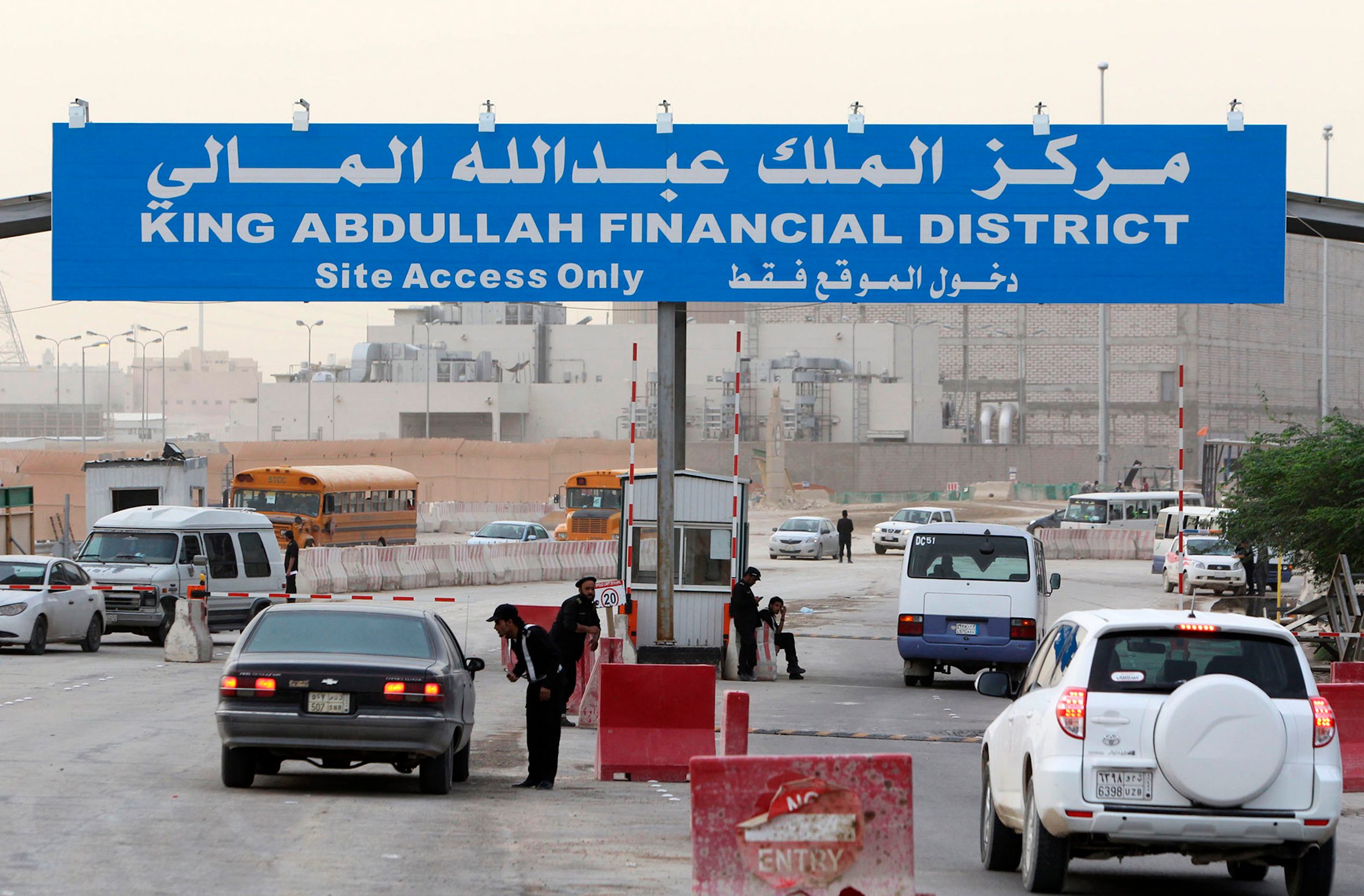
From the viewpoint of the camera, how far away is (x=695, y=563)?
24188 mm

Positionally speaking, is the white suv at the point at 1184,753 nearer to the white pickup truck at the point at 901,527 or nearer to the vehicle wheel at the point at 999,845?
the vehicle wheel at the point at 999,845

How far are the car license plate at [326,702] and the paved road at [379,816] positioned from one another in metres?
0.62

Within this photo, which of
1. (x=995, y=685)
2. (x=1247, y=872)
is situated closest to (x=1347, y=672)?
(x=1247, y=872)

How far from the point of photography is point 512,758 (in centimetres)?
1526

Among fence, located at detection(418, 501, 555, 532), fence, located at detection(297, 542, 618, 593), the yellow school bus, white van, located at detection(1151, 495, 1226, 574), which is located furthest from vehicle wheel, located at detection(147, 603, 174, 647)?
fence, located at detection(418, 501, 555, 532)

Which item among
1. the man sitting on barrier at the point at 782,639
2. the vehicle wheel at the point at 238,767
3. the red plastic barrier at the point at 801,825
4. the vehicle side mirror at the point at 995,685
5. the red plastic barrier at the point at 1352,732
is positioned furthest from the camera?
the man sitting on barrier at the point at 782,639

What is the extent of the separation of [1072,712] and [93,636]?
19.8 m

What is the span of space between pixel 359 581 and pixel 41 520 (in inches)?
1162

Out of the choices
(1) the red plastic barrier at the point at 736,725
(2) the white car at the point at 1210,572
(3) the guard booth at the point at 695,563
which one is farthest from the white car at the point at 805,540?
(1) the red plastic barrier at the point at 736,725

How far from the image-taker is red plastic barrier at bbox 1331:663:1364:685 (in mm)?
16141

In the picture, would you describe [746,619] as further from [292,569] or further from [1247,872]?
[292,569]

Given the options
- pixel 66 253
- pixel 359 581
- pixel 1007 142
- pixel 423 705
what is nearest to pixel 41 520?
pixel 359 581

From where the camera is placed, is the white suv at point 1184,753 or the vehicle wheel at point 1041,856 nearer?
the white suv at point 1184,753

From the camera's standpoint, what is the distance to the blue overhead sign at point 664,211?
21.3m
